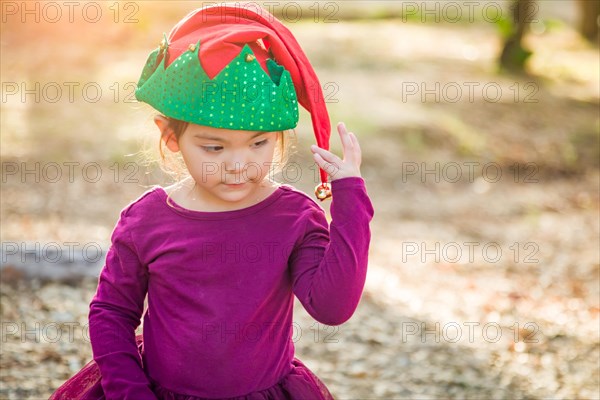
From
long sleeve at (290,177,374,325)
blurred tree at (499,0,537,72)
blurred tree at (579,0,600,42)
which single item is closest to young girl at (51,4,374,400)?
long sleeve at (290,177,374,325)

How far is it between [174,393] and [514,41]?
12135mm

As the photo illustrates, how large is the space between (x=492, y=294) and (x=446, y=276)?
19.3 inches

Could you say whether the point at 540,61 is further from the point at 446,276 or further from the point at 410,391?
the point at 410,391

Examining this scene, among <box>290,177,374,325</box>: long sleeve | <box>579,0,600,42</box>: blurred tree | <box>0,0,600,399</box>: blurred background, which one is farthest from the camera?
<box>579,0,600,42</box>: blurred tree

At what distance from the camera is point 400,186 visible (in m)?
8.48

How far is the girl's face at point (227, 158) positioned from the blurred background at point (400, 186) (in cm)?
37

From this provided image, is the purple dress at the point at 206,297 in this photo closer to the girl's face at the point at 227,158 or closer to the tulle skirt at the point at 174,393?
the tulle skirt at the point at 174,393

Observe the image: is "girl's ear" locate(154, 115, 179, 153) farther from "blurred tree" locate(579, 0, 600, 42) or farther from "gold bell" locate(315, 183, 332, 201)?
"blurred tree" locate(579, 0, 600, 42)

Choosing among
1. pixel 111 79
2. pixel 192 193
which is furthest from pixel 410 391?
pixel 111 79

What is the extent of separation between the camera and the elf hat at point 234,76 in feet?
7.08

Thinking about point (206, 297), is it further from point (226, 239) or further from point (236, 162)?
point (236, 162)

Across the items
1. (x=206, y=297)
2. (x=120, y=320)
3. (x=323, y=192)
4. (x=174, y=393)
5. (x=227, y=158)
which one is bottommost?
(x=174, y=393)

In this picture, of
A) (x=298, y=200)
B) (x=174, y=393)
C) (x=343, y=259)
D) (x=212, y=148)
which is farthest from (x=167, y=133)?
(x=174, y=393)

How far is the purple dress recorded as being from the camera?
2287mm
